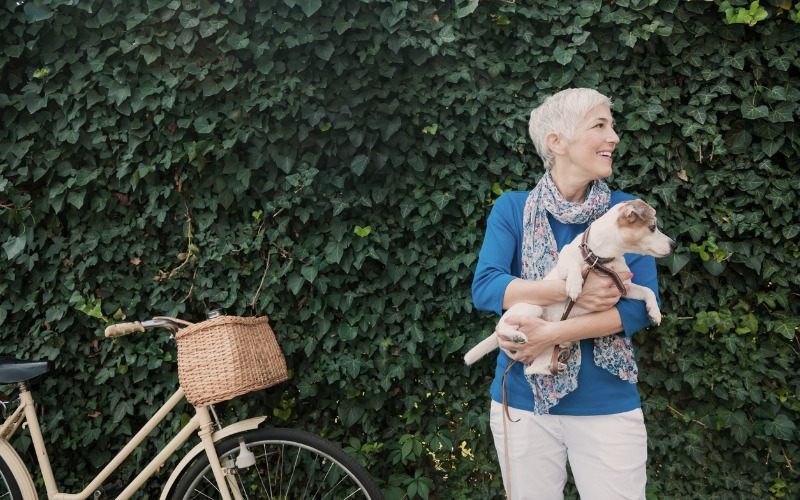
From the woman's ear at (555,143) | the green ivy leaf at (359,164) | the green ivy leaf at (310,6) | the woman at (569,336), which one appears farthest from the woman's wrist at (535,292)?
the green ivy leaf at (310,6)

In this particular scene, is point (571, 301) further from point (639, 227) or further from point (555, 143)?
point (555, 143)

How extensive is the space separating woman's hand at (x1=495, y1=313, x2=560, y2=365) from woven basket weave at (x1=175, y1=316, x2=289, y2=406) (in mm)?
1135

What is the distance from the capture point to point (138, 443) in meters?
2.85

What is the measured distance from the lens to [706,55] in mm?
3051

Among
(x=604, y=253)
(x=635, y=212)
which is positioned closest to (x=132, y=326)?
(x=604, y=253)

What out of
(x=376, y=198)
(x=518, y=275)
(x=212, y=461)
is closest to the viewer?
(x=518, y=275)

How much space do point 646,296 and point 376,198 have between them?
A: 1488mm

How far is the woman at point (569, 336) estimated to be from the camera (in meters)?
2.00

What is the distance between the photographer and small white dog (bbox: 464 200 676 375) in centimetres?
185

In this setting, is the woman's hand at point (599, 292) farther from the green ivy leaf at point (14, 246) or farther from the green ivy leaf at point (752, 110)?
the green ivy leaf at point (14, 246)

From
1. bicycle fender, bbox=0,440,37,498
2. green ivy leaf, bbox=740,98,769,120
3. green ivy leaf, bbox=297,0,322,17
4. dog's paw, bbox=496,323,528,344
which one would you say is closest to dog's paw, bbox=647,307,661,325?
dog's paw, bbox=496,323,528,344

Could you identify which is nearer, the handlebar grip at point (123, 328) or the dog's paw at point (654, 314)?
the dog's paw at point (654, 314)

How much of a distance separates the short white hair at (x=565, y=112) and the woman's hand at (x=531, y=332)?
622 mm

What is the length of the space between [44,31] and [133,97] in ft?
1.94
